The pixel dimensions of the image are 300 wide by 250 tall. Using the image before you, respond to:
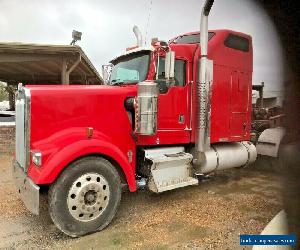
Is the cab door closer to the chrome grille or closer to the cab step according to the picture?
the cab step

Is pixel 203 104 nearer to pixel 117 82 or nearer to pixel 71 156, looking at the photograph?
pixel 117 82

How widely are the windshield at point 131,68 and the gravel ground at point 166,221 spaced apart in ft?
6.96

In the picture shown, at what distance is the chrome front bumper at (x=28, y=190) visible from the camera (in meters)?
3.58

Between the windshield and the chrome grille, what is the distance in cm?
169

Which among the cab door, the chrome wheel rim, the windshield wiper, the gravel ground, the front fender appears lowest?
the gravel ground

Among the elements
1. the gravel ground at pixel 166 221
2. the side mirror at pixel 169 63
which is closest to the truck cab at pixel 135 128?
the side mirror at pixel 169 63

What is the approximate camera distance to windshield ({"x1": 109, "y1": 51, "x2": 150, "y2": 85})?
4.95m

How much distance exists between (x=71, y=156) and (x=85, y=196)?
1.84 feet

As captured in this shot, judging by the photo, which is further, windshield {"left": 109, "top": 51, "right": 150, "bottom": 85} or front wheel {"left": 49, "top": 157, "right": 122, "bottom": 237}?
windshield {"left": 109, "top": 51, "right": 150, "bottom": 85}

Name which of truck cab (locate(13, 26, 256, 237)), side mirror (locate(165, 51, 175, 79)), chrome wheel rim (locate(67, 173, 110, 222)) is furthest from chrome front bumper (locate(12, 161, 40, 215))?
side mirror (locate(165, 51, 175, 79))

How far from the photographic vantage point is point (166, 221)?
4242 millimetres

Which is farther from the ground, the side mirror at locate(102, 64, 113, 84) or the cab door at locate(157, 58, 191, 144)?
the side mirror at locate(102, 64, 113, 84)

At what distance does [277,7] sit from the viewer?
887mm

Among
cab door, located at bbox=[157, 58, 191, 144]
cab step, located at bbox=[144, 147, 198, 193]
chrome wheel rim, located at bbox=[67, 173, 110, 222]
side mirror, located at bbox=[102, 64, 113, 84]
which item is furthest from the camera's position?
side mirror, located at bbox=[102, 64, 113, 84]
